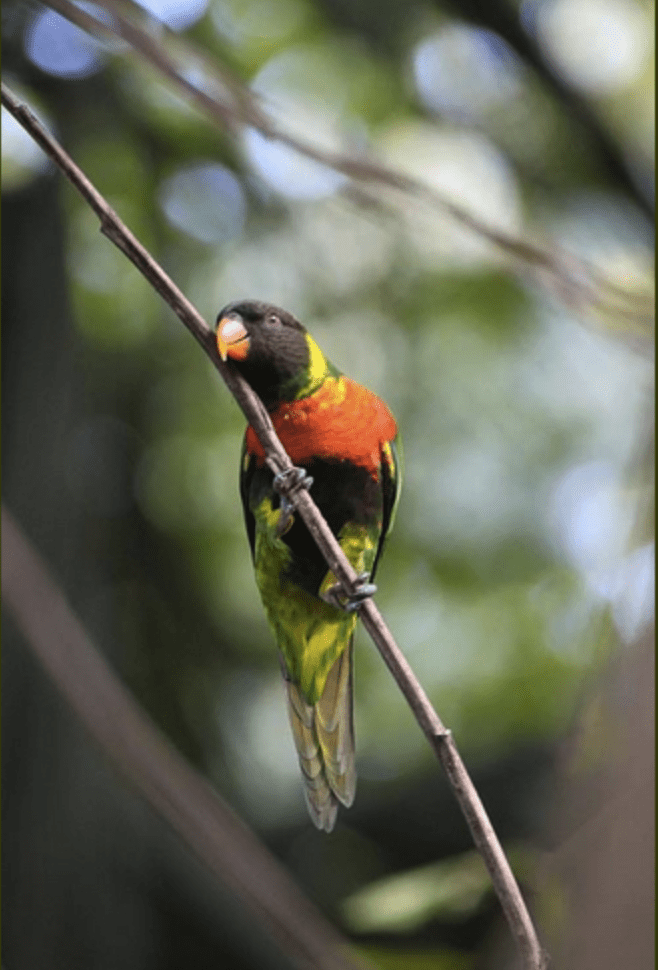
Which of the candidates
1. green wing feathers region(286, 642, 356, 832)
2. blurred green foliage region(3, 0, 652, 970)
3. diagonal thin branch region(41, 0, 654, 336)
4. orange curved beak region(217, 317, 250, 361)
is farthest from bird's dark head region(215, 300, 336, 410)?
blurred green foliage region(3, 0, 652, 970)

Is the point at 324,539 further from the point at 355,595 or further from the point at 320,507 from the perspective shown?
the point at 320,507

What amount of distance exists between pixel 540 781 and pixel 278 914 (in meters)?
1.88

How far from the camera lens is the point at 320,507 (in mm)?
869

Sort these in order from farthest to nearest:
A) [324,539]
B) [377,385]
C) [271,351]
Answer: [377,385] → [271,351] → [324,539]

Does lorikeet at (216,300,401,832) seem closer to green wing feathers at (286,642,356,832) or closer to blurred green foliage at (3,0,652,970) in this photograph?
green wing feathers at (286,642,356,832)

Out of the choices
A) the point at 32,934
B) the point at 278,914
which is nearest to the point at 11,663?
the point at 32,934

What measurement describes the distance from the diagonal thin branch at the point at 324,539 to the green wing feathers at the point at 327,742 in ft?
0.24

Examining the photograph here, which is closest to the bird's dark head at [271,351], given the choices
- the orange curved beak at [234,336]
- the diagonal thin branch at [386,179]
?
the orange curved beak at [234,336]

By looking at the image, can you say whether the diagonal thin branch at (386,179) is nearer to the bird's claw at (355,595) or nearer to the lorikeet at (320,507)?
the lorikeet at (320,507)

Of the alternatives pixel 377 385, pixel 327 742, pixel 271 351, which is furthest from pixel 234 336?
pixel 377 385

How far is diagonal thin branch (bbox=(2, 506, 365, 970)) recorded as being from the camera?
2.01 ft

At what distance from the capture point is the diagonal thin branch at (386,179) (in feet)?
2.31

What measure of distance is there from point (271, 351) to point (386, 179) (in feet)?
0.53

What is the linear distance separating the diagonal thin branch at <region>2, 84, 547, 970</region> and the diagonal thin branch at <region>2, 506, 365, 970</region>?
0.15 meters
